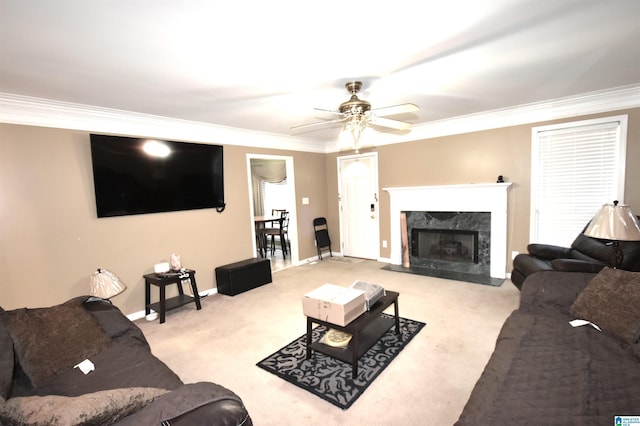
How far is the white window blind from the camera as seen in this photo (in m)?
3.49

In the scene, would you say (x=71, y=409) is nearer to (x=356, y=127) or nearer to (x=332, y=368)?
(x=332, y=368)

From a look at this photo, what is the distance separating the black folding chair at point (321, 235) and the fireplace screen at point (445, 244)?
1765 mm

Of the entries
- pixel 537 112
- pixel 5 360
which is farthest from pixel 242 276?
pixel 537 112

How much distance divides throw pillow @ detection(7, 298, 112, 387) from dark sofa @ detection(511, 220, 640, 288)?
3737 mm

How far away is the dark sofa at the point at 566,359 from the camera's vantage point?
123cm

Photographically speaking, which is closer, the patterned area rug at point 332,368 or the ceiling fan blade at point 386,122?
the patterned area rug at point 332,368

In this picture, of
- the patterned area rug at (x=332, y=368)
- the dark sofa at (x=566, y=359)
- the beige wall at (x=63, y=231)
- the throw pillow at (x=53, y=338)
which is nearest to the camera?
the dark sofa at (x=566, y=359)

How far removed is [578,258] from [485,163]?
66.5 inches

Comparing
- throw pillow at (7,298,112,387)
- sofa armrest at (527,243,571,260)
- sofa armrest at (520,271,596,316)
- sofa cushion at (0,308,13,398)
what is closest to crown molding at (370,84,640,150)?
sofa armrest at (527,243,571,260)

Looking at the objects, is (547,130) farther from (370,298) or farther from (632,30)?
(370,298)

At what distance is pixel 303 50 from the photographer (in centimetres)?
207

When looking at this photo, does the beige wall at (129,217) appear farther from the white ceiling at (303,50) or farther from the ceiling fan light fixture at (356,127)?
the ceiling fan light fixture at (356,127)

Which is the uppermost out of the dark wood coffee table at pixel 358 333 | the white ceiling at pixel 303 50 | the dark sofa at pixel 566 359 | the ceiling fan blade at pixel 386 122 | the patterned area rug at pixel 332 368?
the white ceiling at pixel 303 50

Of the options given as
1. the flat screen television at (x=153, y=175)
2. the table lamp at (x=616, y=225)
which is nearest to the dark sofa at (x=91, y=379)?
the flat screen television at (x=153, y=175)
